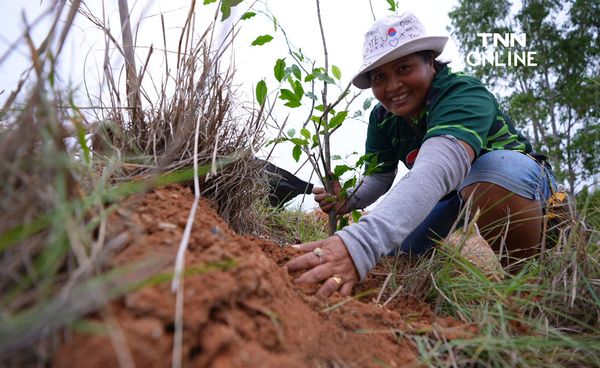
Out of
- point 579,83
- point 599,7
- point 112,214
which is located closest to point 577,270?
point 112,214

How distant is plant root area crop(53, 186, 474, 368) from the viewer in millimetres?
530

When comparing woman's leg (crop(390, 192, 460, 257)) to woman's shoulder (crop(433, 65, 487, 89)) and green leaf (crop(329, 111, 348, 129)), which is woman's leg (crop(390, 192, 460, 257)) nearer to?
woman's shoulder (crop(433, 65, 487, 89))

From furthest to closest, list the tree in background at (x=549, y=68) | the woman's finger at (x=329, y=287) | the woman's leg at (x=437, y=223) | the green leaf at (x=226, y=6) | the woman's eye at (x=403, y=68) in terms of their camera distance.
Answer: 1. the tree in background at (x=549, y=68)
2. the woman's leg at (x=437, y=223)
3. the woman's eye at (x=403, y=68)
4. the green leaf at (x=226, y=6)
5. the woman's finger at (x=329, y=287)

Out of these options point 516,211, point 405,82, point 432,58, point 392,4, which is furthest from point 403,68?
point 516,211

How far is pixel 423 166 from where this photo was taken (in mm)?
1426

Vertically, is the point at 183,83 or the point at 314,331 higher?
the point at 183,83

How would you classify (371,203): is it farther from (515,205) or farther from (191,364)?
(191,364)

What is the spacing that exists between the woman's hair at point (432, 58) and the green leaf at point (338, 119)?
0.53 m

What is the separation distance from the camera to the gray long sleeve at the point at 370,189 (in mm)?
2450

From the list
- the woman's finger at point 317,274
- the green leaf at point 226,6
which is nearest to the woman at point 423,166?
the woman's finger at point 317,274

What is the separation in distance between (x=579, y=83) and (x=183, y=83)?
12.5 metres

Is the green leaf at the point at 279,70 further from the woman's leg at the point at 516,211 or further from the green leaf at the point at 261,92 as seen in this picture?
the woman's leg at the point at 516,211

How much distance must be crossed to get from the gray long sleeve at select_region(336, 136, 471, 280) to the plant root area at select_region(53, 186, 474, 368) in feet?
0.76

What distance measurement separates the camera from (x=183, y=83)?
4.86ft
